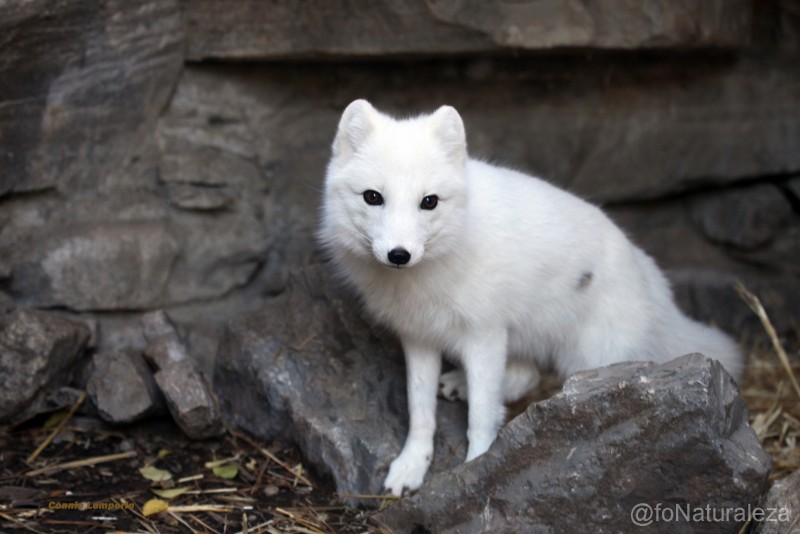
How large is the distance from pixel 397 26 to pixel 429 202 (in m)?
1.39

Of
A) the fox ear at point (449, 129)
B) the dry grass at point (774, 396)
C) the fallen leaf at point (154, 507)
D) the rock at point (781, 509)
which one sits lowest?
the dry grass at point (774, 396)

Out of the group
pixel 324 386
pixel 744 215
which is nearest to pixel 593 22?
pixel 744 215

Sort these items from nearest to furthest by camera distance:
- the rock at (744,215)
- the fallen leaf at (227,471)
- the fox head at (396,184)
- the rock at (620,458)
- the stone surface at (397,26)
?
1. the rock at (620,458)
2. the fox head at (396,184)
3. the fallen leaf at (227,471)
4. the stone surface at (397,26)
5. the rock at (744,215)

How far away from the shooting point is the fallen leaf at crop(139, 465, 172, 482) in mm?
3793

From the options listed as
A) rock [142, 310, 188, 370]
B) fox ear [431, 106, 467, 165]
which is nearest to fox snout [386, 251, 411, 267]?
fox ear [431, 106, 467, 165]

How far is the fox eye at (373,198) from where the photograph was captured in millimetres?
3271

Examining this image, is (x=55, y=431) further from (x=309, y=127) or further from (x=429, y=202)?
(x=429, y=202)

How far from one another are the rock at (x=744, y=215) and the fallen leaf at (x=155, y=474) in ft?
11.4

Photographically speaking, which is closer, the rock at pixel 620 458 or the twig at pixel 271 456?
the rock at pixel 620 458

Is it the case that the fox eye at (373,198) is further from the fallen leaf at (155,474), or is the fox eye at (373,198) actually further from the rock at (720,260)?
the rock at (720,260)

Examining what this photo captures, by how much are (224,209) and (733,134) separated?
2.93 meters

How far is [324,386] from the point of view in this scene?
4.06m

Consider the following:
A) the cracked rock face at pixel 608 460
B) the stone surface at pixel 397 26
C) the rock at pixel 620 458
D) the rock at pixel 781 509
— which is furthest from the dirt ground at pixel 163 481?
the stone surface at pixel 397 26

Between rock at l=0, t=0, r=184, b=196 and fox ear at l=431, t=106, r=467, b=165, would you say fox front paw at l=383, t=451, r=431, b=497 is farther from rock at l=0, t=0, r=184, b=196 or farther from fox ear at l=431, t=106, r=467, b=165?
rock at l=0, t=0, r=184, b=196
